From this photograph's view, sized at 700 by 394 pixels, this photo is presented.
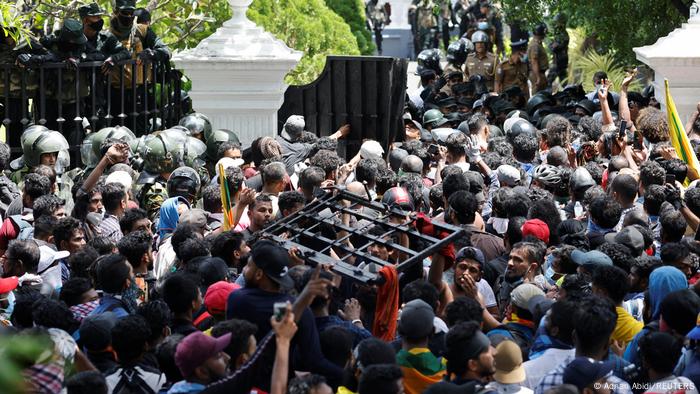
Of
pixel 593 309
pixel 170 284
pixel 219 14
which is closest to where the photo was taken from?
pixel 593 309

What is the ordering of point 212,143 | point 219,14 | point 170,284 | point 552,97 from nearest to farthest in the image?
point 170,284 < point 212,143 < point 552,97 < point 219,14

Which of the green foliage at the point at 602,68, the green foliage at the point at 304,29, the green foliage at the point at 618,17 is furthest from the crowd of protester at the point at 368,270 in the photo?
the green foliage at the point at 602,68

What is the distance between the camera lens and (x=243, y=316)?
19.1 feet

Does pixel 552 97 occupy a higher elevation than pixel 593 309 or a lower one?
lower

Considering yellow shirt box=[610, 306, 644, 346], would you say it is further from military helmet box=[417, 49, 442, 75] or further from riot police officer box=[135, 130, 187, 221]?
military helmet box=[417, 49, 442, 75]

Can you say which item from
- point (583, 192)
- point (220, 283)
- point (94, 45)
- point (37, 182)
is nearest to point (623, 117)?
point (583, 192)

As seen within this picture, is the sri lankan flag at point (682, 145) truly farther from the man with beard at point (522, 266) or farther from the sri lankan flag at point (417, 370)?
the sri lankan flag at point (417, 370)

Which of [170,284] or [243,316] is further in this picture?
[170,284]

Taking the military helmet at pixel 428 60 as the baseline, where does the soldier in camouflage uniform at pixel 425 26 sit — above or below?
below

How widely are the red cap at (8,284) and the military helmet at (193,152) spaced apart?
338 cm

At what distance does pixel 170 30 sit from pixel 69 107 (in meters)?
4.49

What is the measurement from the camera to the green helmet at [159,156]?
389 inches

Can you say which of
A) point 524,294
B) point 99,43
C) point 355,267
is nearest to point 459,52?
point 99,43

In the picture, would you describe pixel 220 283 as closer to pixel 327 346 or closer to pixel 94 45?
pixel 327 346
